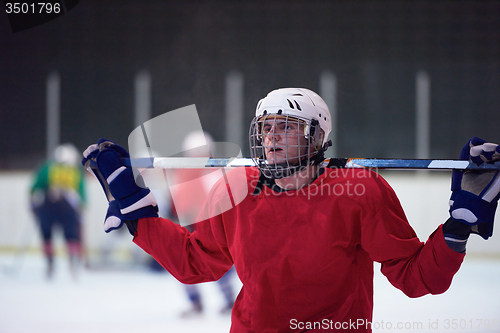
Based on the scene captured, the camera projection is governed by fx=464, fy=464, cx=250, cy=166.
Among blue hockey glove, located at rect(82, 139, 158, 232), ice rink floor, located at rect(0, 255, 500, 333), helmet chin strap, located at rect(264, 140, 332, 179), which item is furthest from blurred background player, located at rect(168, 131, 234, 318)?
helmet chin strap, located at rect(264, 140, 332, 179)

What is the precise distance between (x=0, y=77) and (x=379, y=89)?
13.8 ft

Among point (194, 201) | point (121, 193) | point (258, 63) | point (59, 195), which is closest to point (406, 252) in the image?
point (121, 193)

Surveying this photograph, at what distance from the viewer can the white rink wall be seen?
4.49m

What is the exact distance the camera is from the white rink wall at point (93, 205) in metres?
4.49

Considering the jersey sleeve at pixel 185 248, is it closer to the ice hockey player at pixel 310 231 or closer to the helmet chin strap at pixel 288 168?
the ice hockey player at pixel 310 231

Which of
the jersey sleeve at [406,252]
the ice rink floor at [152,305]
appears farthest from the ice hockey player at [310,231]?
the ice rink floor at [152,305]

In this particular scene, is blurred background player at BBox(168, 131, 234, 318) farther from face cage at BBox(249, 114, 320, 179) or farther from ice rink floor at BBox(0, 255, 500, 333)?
face cage at BBox(249, 114, 320, 179)

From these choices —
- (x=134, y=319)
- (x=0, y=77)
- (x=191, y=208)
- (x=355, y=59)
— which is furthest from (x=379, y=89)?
(x=0, y=77)

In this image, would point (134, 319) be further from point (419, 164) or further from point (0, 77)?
point (0, 77)

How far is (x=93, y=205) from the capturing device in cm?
505

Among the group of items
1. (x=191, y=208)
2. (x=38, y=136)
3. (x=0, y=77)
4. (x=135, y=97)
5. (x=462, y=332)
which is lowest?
(x=462, y=332)

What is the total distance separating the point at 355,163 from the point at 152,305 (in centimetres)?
227

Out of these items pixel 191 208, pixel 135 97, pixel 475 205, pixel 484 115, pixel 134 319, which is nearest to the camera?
pixel 475 205

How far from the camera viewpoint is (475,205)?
114 cm
